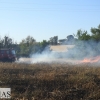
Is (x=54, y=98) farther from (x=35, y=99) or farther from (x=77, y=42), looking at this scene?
(x=77, y=42)

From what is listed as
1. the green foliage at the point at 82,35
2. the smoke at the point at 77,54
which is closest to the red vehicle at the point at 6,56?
the smoke at the point at 77,54

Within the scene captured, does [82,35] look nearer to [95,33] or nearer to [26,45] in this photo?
[95,33]

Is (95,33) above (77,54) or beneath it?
above

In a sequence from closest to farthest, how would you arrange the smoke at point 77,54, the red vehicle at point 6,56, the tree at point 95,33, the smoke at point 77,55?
the red vehicle at point 6,56
the smoke at point 77,55
the smoke at point 77,54
the tree at point 95,33

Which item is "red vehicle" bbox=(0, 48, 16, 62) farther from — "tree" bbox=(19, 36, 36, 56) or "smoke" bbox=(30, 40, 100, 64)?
"tree" bbox=(19, 36, 36, 56)

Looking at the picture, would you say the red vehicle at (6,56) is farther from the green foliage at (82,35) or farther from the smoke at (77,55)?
the green foliage at (82,35)

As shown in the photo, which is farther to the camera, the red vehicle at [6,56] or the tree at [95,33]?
the tree at [95,33]

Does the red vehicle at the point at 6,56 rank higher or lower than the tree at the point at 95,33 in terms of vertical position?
lower

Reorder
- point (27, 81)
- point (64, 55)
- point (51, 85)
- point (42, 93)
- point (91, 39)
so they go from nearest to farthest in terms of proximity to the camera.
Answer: point (42, 93) → point (51, 85) → point (27, 81) → point (91, 39) → point (64, 55)

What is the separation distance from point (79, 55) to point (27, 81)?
27.9 meters

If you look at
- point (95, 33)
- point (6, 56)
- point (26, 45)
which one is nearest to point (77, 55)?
point (95, 33)

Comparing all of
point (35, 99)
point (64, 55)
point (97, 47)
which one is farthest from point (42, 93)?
point (64, 55)

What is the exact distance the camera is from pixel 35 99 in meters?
9.55

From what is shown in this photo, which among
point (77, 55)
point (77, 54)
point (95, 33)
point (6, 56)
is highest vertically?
point (95, 33)
